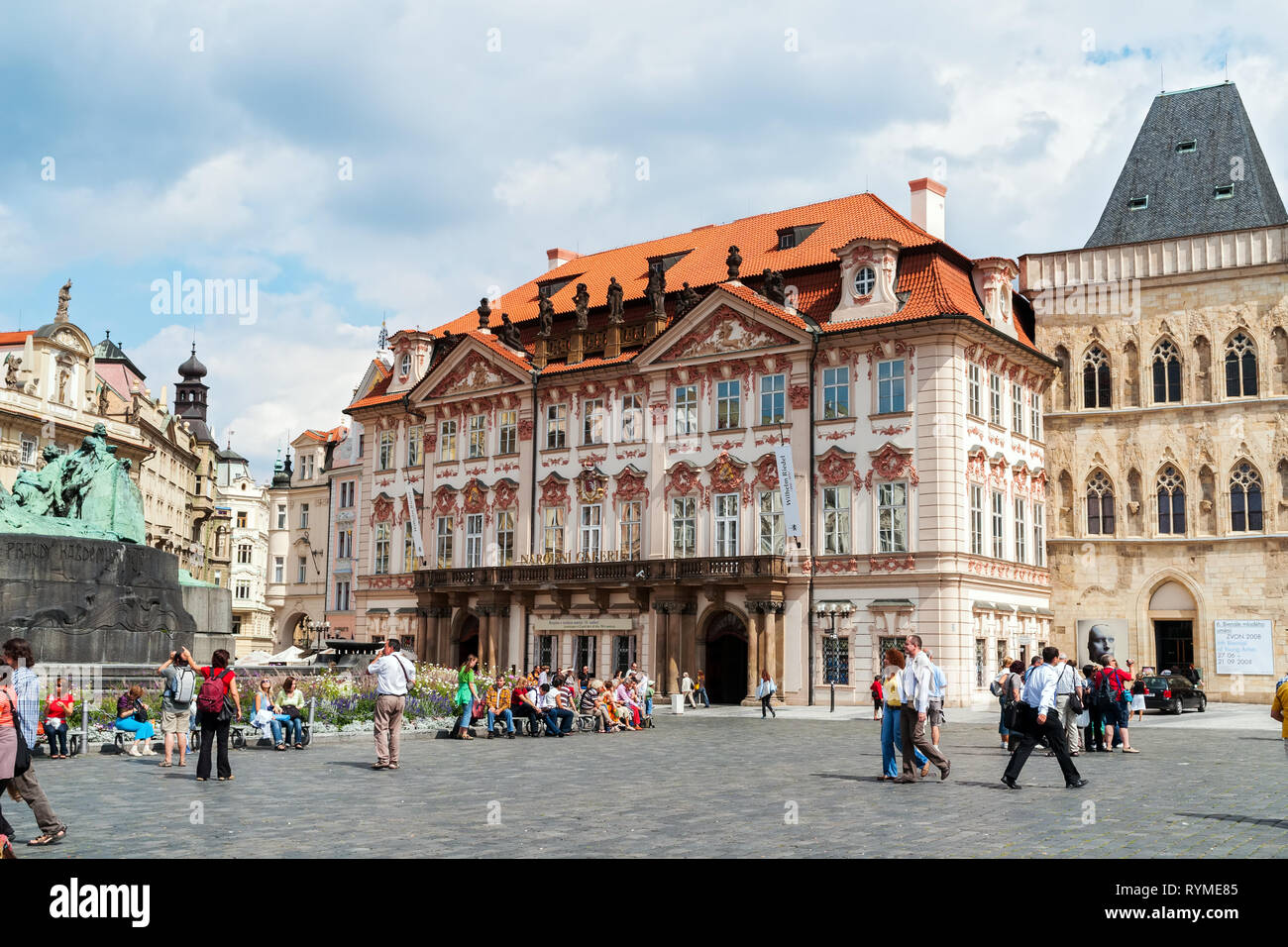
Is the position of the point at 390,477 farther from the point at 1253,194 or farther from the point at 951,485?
the point at 1253,194

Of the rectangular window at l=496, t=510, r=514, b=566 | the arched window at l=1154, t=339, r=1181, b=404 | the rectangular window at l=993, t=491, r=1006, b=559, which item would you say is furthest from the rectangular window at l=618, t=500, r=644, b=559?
the arched window at l=1154, t=339, r=1181, b=404

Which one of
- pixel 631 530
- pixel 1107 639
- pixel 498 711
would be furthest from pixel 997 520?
pixel 498 711

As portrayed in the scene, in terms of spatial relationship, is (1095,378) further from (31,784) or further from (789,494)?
(31,784)

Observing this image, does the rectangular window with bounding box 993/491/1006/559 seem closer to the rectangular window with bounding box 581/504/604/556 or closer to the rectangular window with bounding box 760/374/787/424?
the rectangular window with bounding box 760/374/787/424

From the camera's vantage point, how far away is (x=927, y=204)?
162ft

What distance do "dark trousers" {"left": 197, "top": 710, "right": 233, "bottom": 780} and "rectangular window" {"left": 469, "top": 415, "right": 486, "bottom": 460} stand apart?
36182 millimetres

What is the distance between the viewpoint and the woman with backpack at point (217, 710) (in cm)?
1675

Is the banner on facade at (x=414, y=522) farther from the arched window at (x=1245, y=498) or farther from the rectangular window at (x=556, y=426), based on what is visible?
the arched window at (x=1245, y=498)

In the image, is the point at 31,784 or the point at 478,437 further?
the point at 478,437

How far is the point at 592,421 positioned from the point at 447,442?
8.07 meters

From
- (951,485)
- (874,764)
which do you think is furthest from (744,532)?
(874,764)

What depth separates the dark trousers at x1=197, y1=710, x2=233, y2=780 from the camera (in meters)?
16.7

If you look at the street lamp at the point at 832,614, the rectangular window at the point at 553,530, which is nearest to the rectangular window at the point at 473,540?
the rectangular window at the point at 553,530

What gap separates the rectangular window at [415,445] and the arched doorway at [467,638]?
7.43 m
